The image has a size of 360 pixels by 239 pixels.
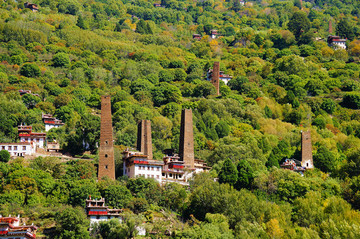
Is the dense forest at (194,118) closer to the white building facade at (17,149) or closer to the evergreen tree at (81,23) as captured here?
the evergreen tree at (81,23)

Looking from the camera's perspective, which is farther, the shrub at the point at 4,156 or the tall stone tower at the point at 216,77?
the tall stone tower at the point at 216,77

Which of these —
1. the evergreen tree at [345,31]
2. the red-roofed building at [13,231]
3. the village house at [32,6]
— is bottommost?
the red-roofed building at [13,231]

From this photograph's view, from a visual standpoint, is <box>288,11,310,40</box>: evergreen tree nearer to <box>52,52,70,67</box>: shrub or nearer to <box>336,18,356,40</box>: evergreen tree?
<box>336,18,356,40</box>: evergreen tree

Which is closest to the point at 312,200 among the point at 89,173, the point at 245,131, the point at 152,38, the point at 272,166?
the point at 272,166

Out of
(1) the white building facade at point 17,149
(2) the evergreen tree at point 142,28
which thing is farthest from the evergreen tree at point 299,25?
(1) the white building facade at point 17,149

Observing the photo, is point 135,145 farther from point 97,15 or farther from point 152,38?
point 97,15

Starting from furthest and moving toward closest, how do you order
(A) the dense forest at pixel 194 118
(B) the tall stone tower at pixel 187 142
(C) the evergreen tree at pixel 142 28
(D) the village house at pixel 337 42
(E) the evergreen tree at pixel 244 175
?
(C) the evergreen tree at pixel 142 28
(D) the village house at pixel 337 42
(B) the tall stone tower at pixel 187 142
(E) the evergreen tree at pixel 244 175
(A) the dense forest at pixel 194 118
